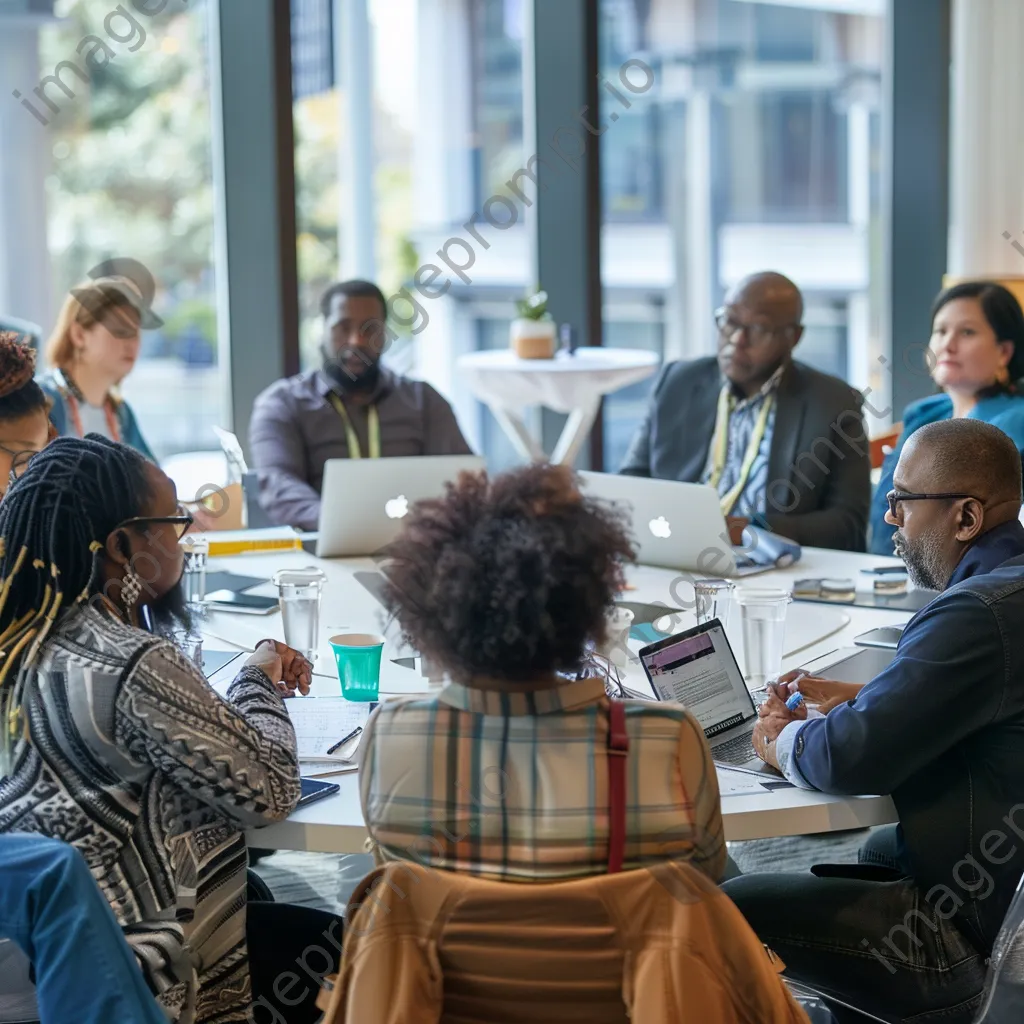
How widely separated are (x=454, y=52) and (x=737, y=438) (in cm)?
872

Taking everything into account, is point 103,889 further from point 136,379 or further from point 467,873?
point 136,379

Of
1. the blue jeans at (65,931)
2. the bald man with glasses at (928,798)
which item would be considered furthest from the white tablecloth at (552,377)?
the blue jeans at (65,931)

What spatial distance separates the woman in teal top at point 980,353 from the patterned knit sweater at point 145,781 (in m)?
2.25

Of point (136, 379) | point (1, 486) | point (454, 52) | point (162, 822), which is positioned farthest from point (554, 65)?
point (454, 52)

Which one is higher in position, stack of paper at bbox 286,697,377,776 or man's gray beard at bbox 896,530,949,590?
man's gray beard at bbox 896,530,949,590

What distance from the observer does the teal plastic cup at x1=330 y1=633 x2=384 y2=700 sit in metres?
2.12

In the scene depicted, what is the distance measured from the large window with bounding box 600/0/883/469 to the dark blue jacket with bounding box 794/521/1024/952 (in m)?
9.28

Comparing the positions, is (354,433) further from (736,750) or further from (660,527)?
(736,750)

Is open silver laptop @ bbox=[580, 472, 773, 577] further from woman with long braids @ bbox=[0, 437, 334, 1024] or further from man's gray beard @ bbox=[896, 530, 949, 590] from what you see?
woman with long braids @ bbox=[0, 437, 334, 1024]

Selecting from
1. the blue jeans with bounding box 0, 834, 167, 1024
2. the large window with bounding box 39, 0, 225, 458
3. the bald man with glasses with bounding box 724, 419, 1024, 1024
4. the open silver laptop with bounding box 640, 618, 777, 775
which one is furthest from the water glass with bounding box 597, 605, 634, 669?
the large window with bounding box 39, 0, 225, 458

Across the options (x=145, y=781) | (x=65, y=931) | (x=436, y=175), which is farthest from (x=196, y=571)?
(x=436, y=175)

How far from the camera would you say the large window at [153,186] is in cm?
1030

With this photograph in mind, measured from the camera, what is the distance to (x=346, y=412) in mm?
4039

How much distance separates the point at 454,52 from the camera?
38.0 ft
